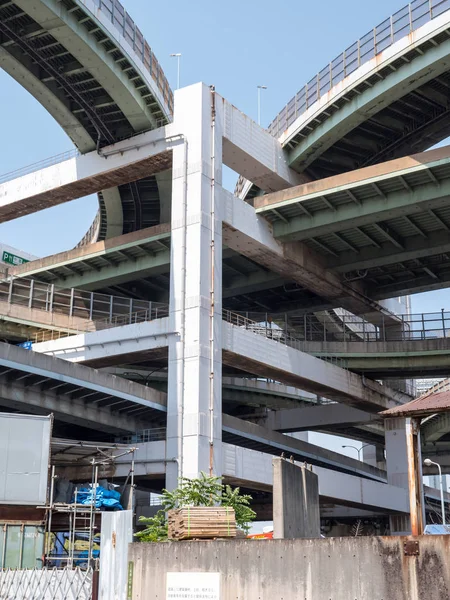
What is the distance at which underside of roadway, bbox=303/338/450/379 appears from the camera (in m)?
50.1

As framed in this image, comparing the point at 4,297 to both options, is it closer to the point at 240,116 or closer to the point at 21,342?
the point at 21,342

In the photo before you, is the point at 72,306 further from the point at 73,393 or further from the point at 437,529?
the point at 437,529

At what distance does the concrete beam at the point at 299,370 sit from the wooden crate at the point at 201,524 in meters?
21.2

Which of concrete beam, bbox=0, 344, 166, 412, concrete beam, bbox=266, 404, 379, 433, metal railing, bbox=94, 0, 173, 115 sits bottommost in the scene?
concrete beam, bbox=0, 344, 166, 412

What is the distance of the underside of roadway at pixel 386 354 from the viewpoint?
164 feet

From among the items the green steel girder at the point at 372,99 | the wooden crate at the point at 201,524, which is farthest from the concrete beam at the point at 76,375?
the wooden crate at the point at 201,524

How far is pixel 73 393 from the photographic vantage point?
39.5 m

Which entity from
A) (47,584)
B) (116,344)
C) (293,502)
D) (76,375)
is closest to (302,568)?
(293,502)

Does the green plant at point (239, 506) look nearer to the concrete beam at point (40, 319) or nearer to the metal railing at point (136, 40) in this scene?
the concrete beam at point (40, 319)

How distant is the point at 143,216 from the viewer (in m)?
54.6

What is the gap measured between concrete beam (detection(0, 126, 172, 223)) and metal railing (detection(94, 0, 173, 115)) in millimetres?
3942

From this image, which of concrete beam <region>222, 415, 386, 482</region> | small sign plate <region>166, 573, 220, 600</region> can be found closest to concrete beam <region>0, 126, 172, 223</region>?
concrete beam <region>222, 415, 386, 482</region>

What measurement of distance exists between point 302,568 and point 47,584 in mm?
7294

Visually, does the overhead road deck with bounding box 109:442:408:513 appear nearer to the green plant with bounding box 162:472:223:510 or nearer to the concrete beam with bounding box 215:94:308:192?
the green plant with bounding box 162:472:223:510
